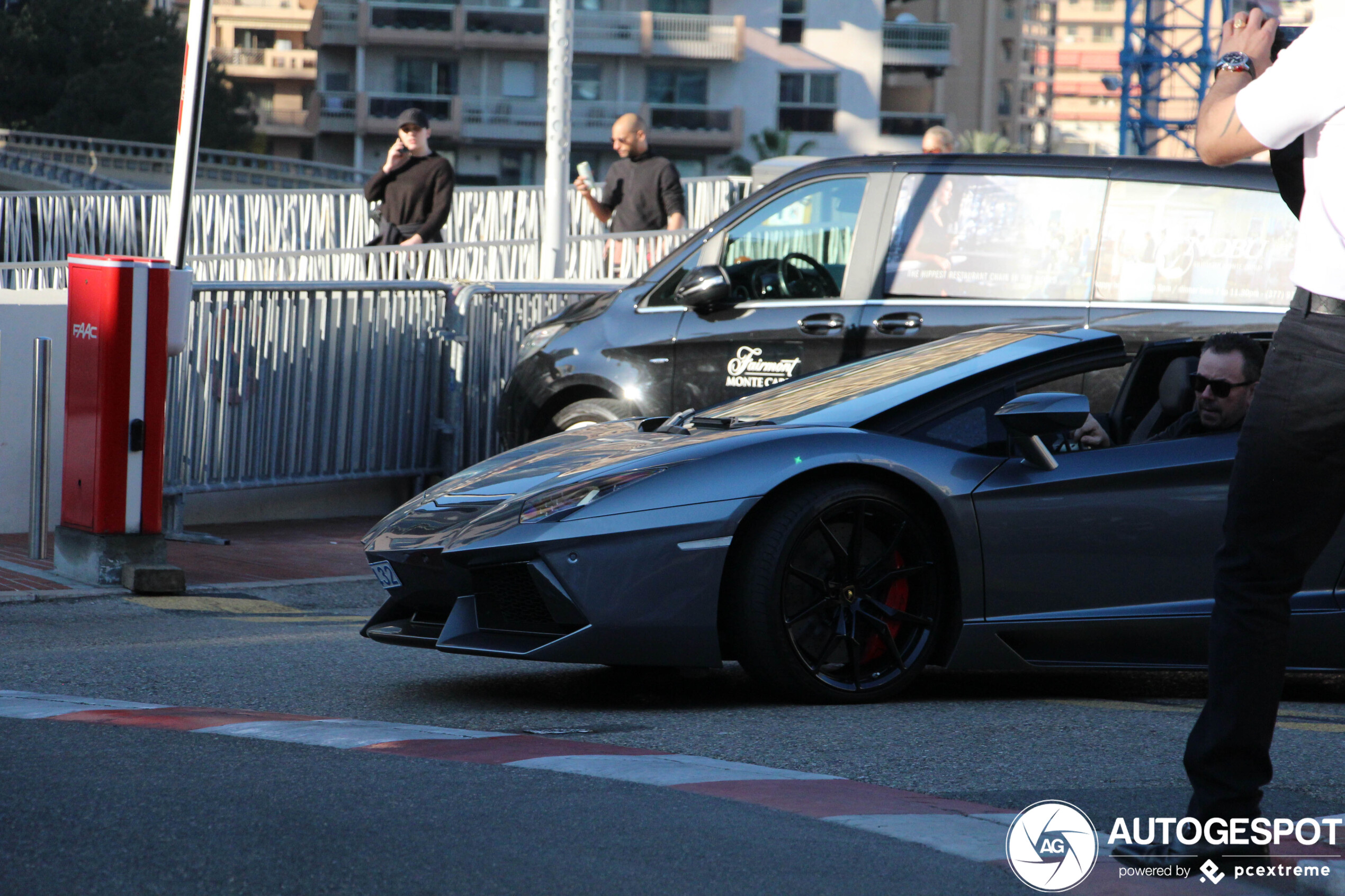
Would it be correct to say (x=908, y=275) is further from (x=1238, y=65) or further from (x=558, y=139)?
(x=558, y=139)

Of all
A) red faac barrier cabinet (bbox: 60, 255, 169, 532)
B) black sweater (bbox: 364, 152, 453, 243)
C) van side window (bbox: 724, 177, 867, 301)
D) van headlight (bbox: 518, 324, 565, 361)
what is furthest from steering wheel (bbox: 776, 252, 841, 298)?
black sweater (bbox: 364, 152, 453, 243)

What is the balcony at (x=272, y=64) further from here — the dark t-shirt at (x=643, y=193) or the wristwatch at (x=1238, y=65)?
the wristwatch at (x=1238, y=65)

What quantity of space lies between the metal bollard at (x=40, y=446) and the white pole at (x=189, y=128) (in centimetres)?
80

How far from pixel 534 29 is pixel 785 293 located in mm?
62868

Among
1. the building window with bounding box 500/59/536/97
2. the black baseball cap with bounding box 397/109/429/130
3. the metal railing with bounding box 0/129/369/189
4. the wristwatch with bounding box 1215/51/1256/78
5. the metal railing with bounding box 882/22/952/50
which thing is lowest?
the wristwatch with bounding box 1215/51/1256/78

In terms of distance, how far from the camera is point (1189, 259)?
22.9ft

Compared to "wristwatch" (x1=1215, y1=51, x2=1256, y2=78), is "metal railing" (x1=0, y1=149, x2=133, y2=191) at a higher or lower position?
higher

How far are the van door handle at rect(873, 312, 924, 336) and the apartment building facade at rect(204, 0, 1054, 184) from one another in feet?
198

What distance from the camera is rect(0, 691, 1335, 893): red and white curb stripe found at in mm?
3375

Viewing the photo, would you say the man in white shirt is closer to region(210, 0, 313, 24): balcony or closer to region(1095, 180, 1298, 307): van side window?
region(1095, 180, 1298, 307): van side window

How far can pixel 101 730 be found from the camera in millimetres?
4258

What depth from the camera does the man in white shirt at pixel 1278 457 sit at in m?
3.05

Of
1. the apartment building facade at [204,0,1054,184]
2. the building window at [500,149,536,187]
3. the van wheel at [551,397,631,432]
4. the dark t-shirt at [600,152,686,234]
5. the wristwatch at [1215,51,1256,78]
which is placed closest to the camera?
the wristwatch at [1215,51,1256,78]

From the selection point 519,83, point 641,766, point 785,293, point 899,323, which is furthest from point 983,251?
point 519,83
